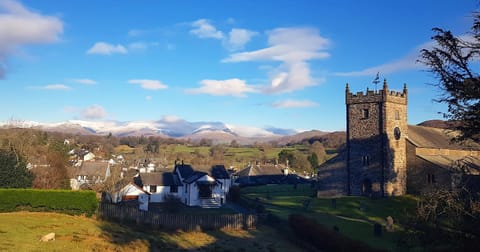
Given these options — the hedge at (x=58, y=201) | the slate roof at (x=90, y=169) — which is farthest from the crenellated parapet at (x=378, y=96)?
the slate roof at (x=90, y=169)

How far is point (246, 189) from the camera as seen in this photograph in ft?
237

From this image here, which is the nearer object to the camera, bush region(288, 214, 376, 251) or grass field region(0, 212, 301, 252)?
grass field region(0, 212, 301, 252)

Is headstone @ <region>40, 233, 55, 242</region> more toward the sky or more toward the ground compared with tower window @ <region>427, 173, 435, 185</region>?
more toward the ground

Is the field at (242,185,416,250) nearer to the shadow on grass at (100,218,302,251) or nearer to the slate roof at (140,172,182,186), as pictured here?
the shadow on grass at (100,218,302,251)

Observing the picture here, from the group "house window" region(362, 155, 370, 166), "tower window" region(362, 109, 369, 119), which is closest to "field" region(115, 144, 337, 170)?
"house window" region(362, 155, 370, 166)

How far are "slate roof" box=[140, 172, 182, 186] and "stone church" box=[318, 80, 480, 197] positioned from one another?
2312 cm

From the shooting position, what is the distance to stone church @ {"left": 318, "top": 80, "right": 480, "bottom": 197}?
44.0 meters

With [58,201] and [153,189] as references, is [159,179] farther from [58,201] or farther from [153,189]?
[58,201]

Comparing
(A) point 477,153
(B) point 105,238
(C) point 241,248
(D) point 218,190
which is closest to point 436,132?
(A) point 477,153

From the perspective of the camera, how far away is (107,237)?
2712 centimetres

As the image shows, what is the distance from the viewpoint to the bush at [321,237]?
83.0ft

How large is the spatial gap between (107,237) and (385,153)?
1162 inches

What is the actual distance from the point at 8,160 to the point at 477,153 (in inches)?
2076

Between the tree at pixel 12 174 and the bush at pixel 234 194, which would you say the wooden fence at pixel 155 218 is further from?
the bush at pixel 234 194
